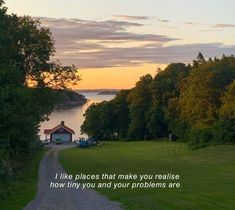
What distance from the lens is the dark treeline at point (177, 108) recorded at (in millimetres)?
74125

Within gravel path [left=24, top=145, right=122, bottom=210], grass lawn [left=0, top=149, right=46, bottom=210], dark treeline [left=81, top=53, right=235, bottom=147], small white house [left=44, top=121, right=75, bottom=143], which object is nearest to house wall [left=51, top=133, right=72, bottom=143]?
small white house [left=44, top=121, right=75, bottom=143]

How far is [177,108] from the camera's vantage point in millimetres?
93938

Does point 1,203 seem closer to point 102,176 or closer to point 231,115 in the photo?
point 102,176

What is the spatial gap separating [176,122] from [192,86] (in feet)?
43.3

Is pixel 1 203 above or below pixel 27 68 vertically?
below


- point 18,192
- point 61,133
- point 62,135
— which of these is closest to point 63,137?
point 62,135

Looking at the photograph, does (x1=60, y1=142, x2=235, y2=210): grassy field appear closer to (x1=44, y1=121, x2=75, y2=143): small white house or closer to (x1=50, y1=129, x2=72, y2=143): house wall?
(x1=44, y1=121, x2=75, y2=143): small white house

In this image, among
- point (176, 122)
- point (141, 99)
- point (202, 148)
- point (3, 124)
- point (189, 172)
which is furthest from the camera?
point (141, 99)

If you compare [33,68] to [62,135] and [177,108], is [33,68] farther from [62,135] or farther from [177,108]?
[62,135]

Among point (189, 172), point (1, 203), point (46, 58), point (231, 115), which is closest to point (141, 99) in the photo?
point (231, 115)

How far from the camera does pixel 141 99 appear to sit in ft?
347

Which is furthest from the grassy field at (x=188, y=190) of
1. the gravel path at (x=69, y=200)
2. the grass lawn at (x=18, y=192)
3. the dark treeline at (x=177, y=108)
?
the dark treeline at (x=177, y=108)

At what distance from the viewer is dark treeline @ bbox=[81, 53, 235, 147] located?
243ft

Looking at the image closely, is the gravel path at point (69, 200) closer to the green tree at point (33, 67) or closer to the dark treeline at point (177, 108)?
the green tree at point (33, 67)
